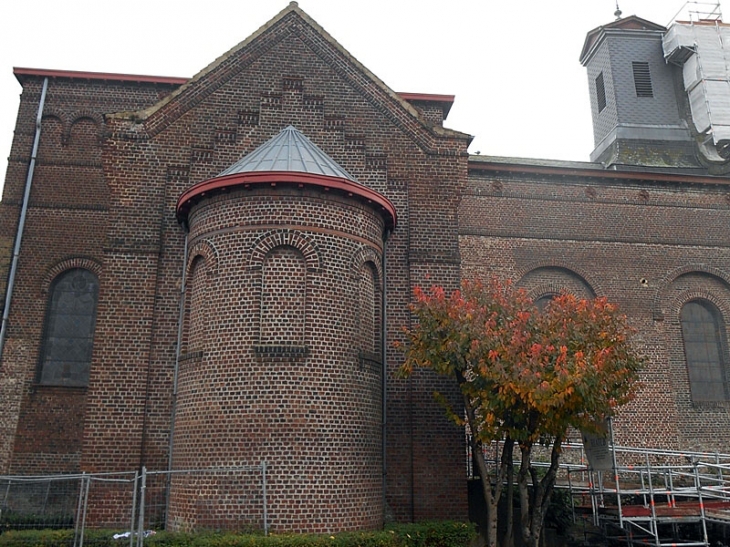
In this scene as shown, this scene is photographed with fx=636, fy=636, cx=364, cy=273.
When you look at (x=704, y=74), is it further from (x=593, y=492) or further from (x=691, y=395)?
(x=593, y=492)

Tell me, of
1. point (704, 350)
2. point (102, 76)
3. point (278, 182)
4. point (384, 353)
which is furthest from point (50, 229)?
point (704, 350)

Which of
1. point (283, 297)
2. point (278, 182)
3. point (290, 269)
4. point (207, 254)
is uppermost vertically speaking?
point (278, 182)

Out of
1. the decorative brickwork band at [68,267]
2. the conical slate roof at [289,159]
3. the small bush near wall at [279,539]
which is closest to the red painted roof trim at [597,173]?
the conical slate roof at [289,159]

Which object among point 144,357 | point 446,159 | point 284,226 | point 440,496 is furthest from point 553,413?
point 144,357

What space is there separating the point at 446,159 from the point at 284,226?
193 inches

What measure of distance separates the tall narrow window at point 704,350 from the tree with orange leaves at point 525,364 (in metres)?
10.7

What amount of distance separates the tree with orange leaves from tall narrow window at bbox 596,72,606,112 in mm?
20588

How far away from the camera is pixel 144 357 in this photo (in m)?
13.3

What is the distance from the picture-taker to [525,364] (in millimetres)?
10461

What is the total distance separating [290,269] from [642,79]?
23.8m

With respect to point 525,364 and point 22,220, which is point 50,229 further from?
point 525,364

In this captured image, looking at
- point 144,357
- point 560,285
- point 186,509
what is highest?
point 560,285

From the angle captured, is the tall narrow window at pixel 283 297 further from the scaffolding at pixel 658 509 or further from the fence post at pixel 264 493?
the scaffolding at pixel 658 509

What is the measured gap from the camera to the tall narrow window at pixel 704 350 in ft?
69.2
